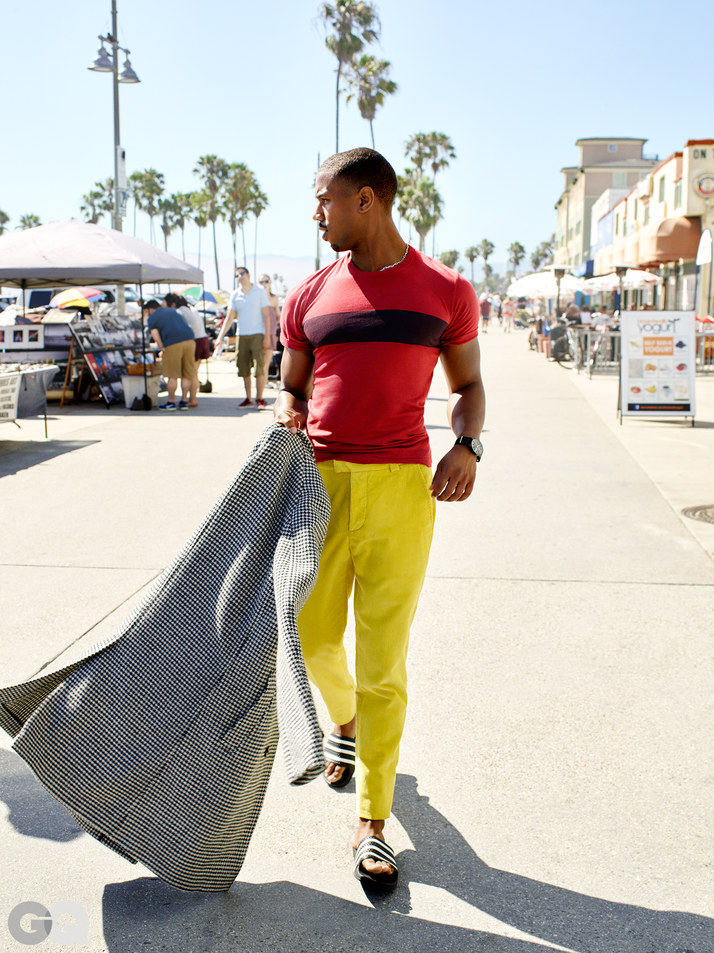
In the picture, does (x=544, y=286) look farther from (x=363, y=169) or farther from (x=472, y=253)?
(x=472, y=253)

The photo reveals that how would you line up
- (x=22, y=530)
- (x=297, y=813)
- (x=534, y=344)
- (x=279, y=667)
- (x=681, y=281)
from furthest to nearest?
(x=534, y=344) → (x=681, y=281) → (x=22, y=530) → (x=297, y=813) → (x=279, y=667)

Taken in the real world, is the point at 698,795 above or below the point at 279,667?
below

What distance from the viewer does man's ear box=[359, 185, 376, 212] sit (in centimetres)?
278

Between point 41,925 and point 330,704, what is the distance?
3.59 feet

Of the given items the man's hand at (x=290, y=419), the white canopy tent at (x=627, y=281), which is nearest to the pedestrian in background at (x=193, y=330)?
the man's hand at (x=290, y=419)

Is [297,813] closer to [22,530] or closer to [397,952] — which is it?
[397,952]

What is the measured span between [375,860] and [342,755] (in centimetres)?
65

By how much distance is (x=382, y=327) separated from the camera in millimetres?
2779

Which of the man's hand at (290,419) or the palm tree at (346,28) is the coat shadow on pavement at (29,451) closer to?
the man's hand at (290,419)

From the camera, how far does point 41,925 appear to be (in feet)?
8.27

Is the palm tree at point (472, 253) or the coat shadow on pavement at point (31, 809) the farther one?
the palm tree at point (472, 253)

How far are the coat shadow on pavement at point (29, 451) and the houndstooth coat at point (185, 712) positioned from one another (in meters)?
6.83

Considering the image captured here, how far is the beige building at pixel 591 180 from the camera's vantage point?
73000 millimetres

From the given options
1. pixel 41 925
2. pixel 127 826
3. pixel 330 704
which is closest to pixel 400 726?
pixel 330 704
